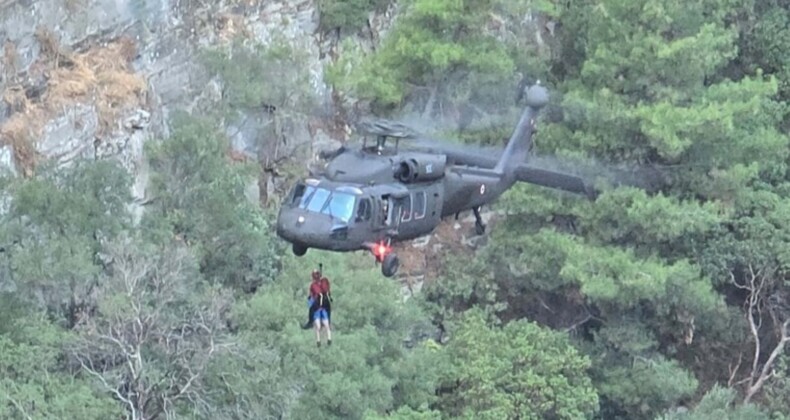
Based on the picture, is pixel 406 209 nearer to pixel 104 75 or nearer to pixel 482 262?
pixel 104 75

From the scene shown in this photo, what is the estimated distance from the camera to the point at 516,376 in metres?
36.7

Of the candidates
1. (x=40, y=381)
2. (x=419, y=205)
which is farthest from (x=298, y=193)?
(x=40, y=381)

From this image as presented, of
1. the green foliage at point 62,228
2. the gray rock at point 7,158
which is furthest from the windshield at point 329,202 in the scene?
the gray rock at point 7,158

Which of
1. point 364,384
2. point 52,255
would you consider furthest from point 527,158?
point 52,255

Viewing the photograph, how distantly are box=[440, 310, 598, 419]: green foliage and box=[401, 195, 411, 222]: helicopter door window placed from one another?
403 inches

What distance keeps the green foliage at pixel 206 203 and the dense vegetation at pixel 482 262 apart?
4 cm

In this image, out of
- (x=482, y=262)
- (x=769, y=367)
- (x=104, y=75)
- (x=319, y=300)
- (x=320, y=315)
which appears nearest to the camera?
(x=319, y=300)

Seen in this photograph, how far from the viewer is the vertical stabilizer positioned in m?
29.8

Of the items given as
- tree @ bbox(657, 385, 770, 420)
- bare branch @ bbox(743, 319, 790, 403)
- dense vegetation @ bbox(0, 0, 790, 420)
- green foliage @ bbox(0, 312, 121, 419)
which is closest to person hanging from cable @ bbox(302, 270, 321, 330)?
dense vegetation @ bbox(0, 0, 790, 420)

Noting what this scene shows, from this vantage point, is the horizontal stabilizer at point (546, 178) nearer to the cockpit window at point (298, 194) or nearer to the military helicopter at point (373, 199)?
the military helicopter at point (373, 199)

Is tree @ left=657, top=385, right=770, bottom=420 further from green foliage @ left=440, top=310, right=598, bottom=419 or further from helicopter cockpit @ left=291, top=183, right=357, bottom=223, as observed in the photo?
helicopter cockpit @ left=291, top=183, right=357, bottom=223

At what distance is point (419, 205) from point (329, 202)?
1457 millimetres

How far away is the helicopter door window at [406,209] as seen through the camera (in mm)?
26391

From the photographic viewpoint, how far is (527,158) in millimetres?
31141
